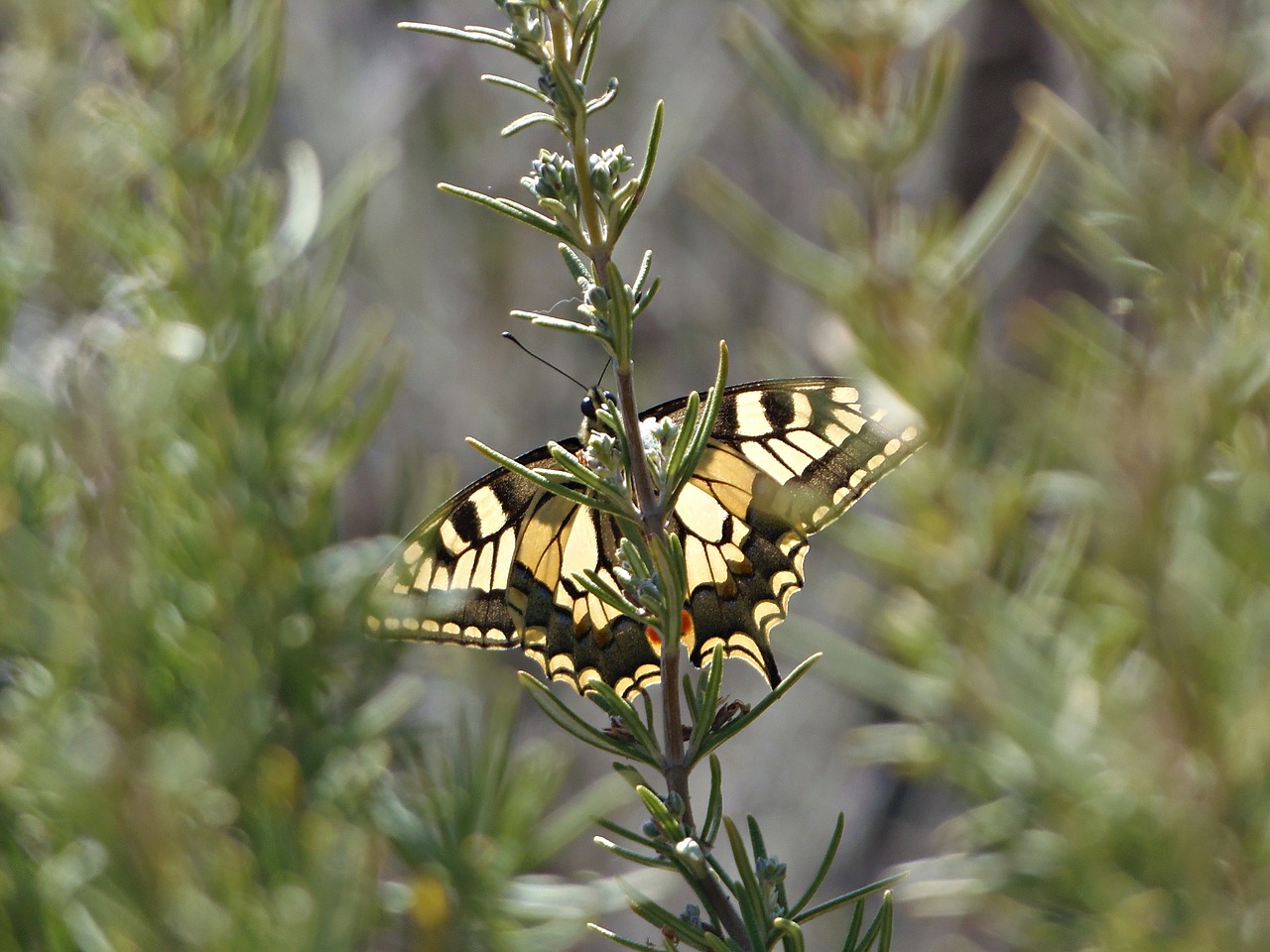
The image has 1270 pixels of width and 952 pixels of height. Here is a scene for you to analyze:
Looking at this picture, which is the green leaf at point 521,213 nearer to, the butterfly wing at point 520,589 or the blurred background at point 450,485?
the blurred background at point 450,485

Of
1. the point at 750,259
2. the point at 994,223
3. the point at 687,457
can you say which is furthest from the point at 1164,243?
the point at 750,259

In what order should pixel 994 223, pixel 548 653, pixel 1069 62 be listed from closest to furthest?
pixel 994 223 → pixel 548 653 → pixel 1069 62

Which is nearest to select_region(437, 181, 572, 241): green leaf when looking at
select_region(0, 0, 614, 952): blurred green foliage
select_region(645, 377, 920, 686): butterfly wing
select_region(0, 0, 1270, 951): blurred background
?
select_region(0, 0, 1270, 951): blurred background

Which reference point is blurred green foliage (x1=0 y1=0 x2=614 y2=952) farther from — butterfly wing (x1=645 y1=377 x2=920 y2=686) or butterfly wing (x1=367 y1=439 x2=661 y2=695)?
butterfly wing (x1=645 y1=377 x2=920 y2=686)

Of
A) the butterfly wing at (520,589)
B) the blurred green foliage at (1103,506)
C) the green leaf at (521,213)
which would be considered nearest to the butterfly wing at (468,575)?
the butterfly wing at (520,589)

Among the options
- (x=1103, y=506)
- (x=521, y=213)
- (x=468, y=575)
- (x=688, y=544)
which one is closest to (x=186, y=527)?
(x=468, y=575)

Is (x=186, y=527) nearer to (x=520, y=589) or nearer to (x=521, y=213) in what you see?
(x=520, y=589)

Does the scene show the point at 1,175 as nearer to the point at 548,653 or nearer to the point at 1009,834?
the point at 548,653
